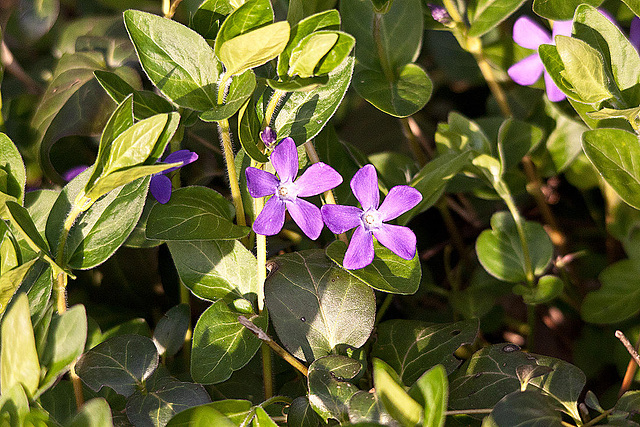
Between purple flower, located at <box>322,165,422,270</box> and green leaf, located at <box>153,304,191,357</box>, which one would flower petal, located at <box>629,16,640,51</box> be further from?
green leaf, located at <box>153,304,191,357</box>

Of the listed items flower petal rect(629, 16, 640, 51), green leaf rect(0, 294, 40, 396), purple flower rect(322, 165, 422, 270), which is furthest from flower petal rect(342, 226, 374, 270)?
flower petal rect(629, 16, 640, 51)

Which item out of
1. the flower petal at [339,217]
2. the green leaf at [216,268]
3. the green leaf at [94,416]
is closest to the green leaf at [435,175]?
the flower petal at [339,217]

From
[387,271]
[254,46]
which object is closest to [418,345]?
[387,271]

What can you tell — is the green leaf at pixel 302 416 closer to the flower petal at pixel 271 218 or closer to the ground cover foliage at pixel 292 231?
the ground cover foliage at pixel 292 231

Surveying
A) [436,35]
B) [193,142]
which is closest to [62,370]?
[193,142]

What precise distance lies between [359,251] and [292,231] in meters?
0.27

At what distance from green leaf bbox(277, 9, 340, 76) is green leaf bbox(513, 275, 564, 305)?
0.47m

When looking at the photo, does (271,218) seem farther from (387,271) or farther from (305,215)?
(387,271)

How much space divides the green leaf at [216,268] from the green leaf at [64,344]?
16 cm

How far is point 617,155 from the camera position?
0.71 meters

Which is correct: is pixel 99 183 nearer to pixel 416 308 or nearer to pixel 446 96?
pixel 416 308

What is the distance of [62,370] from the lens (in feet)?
1.86

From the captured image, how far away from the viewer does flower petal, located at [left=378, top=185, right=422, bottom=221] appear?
0.70 metres

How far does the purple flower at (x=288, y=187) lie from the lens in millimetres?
A: 654
